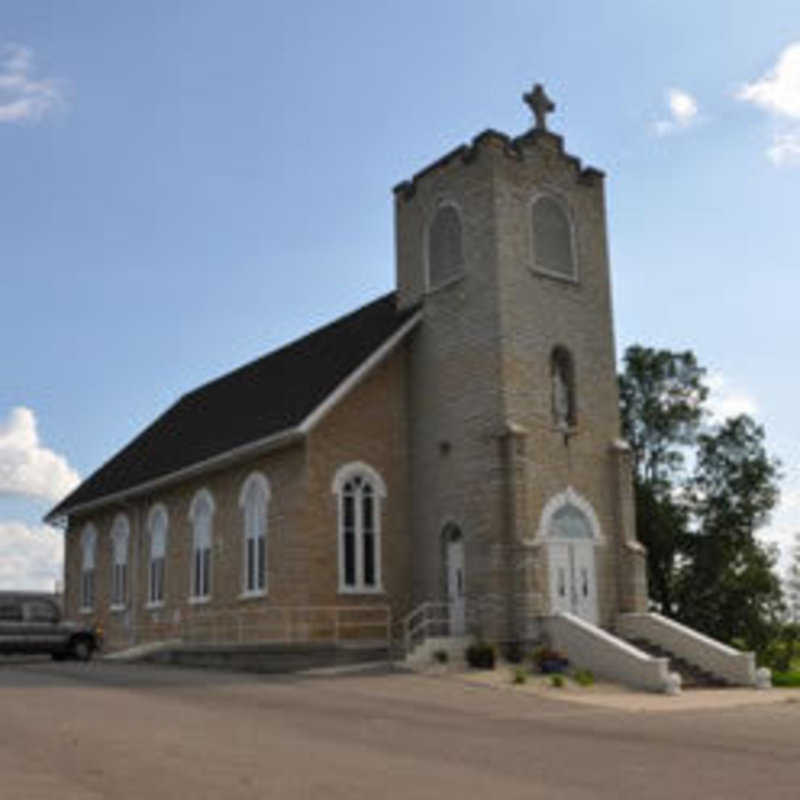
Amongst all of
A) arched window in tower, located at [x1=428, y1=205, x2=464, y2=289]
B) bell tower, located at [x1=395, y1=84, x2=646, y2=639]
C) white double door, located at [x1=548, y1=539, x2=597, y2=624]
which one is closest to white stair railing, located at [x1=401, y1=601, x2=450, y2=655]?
bell tower, located at [x1=395, y1=84, x2=646, y2=639]

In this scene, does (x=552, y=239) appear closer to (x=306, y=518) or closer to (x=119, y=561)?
(x=306, y=518)

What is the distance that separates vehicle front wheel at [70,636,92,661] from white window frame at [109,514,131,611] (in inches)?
205

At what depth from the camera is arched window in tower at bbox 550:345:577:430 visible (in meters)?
25.6

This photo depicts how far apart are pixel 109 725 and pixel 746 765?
23.6ft

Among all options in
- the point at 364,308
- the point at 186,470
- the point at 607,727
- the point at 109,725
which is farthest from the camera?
the point at 364,308

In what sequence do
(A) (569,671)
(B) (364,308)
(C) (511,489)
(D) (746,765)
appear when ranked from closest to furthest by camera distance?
(D) (746,765), (A) (569,671), (C) (511,489), (B) (364,308)

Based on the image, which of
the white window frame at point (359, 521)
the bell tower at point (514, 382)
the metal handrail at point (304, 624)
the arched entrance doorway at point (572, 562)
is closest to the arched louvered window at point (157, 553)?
the metal handrail at point (304, 624)

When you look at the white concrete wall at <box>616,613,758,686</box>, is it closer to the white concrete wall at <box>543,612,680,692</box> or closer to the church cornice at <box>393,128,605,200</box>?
the white concrete wall at <box>543,612,680,692</box>

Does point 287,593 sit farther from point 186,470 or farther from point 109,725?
point 109,725

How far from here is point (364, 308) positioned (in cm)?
3186

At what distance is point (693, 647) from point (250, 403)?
567 inches

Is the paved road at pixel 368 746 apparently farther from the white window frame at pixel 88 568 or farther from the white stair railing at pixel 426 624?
the white window frame at pixel 88 568

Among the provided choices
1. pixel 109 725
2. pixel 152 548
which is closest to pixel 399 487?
pixel 152 548

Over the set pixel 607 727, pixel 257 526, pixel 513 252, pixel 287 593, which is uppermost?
pixel 513 252
